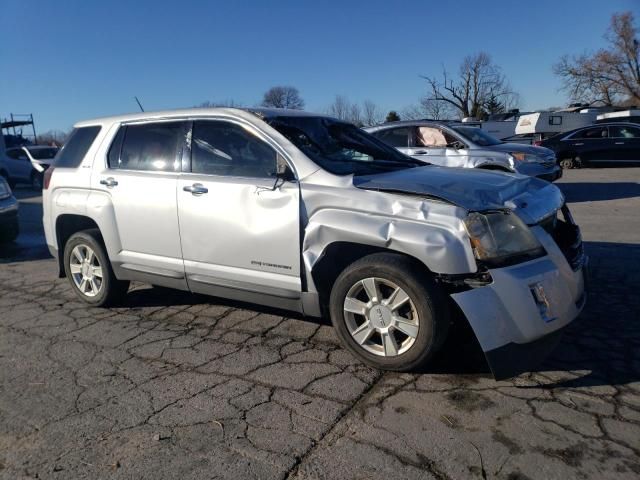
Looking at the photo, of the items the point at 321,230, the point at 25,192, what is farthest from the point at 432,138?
the point at 25,192

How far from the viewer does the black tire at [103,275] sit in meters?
4.99

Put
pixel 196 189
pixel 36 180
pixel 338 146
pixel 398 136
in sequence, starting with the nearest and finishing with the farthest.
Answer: pixel 196 189 < pixel 338 146 < pixel 398 136 < pixel 36 180

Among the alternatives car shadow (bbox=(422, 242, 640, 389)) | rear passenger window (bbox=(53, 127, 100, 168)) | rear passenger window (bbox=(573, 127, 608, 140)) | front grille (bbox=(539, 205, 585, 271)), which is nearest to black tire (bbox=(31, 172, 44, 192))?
rear passenger window (bbox=(53, 127, 100, 168))

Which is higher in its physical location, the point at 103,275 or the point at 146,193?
the point at 146,193

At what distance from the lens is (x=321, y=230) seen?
363cm

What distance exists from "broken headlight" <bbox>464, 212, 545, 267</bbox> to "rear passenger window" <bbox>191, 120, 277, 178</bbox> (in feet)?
5.01

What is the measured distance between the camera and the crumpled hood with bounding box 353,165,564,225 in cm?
333

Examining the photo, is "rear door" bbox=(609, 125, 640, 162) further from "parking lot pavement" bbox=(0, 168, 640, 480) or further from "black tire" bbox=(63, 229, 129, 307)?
"black tire" bbox=(63, 229, 129, 307)

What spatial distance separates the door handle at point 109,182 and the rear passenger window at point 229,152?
864mm

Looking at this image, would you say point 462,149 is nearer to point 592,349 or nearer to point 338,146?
point 338,146

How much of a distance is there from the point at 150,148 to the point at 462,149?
6826mm

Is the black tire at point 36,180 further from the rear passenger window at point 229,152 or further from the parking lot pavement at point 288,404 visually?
the rear passenger window at point 229,152

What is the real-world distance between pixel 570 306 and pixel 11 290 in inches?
224

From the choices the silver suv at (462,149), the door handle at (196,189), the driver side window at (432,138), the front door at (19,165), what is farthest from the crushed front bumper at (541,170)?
the front door at (19,165)
